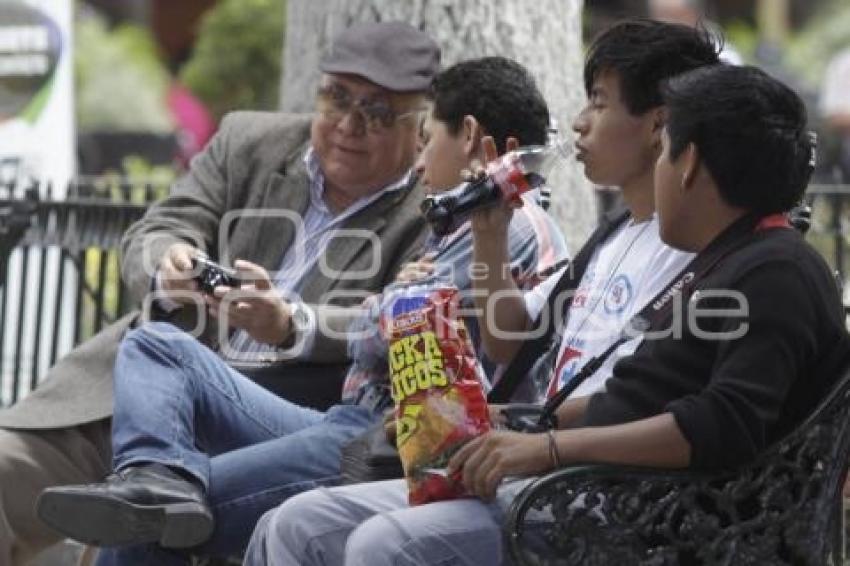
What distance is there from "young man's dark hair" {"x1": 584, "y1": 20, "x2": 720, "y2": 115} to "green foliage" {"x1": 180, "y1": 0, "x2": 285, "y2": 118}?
395 inches

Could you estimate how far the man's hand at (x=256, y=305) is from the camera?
4.81 m

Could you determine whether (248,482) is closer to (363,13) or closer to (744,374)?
(744,374)

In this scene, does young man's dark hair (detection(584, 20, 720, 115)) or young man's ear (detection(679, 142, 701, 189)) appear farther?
young man's dark hair (detection(584, 20, 720, 115))

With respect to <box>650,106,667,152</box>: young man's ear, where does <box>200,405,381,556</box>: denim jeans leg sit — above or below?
below

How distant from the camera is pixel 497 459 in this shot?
3801 millimetres

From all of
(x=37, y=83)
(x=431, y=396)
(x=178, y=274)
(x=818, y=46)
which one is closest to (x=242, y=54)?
(x=37, y=83)

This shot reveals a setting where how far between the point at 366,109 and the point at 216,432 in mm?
928

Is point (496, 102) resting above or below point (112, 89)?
above

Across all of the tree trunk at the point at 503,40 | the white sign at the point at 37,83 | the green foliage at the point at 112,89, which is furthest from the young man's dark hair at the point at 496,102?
the green foliage at the point at 112,89

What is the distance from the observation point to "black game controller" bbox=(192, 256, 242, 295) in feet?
16.0

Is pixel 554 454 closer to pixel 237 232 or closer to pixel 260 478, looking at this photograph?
pixel 260 478

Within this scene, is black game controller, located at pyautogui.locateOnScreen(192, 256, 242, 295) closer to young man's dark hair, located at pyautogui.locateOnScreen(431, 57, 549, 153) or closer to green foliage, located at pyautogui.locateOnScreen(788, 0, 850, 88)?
young man's dark hair, located at pyautogui.locateOnScreen(431, 57, 549, 153)


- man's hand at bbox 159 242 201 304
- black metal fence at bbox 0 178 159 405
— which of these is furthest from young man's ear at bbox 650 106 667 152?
black metal fence at bbox 0 178 159 405

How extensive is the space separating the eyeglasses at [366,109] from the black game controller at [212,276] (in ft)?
1.69
